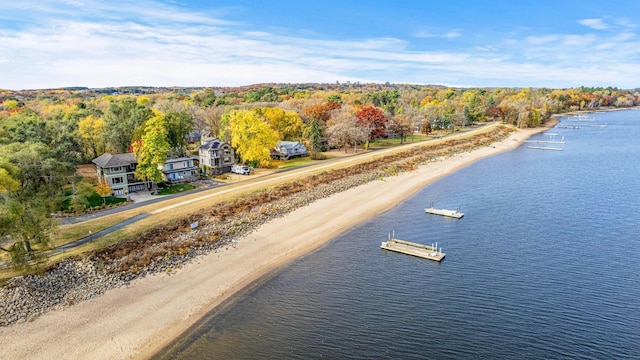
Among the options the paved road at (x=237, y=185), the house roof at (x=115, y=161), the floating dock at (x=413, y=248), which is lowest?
the floating dock at (x=413, y=248)

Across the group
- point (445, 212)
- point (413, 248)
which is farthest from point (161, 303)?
point (445, 212)

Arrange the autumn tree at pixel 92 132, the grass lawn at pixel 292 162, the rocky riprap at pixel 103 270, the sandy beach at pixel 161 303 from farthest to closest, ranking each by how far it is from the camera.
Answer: the grass lawn at pixel 292 162 → the autumn tree at pixel 92 132 → the rocky riprap at pixel 103 270 → the sandy beach at pixel 161 303

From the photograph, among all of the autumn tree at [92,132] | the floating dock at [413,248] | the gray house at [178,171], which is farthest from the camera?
the autumn tree at [92,132]

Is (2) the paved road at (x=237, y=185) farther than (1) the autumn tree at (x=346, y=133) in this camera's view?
No

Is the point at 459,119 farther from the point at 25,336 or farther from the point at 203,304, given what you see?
the point at 25,336

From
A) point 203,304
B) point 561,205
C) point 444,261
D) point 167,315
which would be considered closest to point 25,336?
point 167,315

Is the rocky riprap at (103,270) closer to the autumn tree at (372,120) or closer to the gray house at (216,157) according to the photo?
the gray house at (216,157)

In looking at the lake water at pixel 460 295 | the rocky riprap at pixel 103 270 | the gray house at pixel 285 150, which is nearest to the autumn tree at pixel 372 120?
the gray house at pixel 285 150

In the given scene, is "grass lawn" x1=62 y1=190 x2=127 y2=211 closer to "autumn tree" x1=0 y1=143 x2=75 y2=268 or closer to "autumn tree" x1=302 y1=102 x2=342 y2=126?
"autumn tree" x1=0 y1=143 x2=75 y2=268
